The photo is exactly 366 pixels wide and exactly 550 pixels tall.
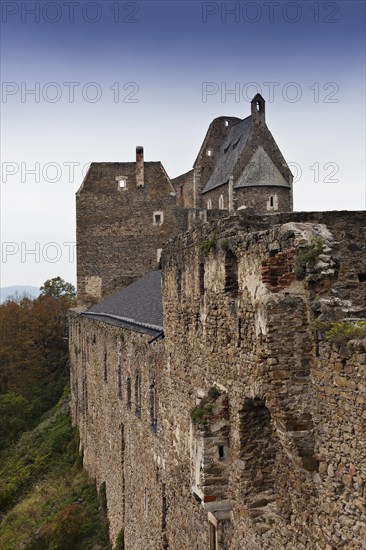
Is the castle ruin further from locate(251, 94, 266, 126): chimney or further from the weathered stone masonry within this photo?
locate(251, 94, 266, 126): chimney

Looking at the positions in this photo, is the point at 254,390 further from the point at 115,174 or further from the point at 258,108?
the point at 258,108

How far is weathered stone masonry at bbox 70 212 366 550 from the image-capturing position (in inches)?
221

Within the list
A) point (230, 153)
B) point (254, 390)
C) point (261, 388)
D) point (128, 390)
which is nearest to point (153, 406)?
point (128, 390)

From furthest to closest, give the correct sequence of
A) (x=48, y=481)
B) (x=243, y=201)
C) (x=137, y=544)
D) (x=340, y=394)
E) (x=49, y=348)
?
(x=49, y=348) < (x=243, y=201) < (x=48, y=481) < (x=137, y=544) < (x=340, y=394)

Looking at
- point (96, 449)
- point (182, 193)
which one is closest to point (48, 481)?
point (96, 449)

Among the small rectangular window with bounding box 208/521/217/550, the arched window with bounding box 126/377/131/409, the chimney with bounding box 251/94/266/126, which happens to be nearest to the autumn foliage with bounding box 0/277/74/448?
the chimney with bounding box 251/94/266/126

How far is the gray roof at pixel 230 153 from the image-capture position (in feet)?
153

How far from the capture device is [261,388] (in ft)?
22.0

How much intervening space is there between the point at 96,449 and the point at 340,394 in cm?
1849

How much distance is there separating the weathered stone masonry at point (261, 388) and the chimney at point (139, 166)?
2643 centimetres

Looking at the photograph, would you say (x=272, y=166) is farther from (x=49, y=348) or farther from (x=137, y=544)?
(x=137, y=544)

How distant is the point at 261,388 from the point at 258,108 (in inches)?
1709

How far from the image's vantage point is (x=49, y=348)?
164 feet

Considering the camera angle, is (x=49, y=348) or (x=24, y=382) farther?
(x=49, y=348)
